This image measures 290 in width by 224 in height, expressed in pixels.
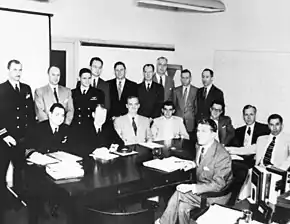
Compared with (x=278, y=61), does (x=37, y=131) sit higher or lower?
lower

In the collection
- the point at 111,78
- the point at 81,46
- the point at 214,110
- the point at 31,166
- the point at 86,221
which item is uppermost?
the point at 81,46

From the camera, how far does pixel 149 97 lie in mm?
5820

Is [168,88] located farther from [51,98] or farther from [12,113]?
[12,113]

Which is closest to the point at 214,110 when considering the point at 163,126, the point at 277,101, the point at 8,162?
the point at 163,126

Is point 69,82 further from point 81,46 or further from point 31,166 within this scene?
point 31,166

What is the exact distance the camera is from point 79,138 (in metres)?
4.40

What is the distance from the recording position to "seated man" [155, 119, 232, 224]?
340 centimetres

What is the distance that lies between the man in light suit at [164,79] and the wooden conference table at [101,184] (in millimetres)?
2575

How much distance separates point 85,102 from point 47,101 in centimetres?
49

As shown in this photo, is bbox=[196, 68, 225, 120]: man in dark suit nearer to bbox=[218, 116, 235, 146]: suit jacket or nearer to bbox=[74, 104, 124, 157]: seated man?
bbox=[218, 116, 235, 146]: suit jacket

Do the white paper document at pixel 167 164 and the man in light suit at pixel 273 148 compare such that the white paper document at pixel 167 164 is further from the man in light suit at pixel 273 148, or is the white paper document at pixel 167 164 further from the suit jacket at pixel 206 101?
the suit jacket at pixel 206 101

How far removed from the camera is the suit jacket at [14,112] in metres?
4.85

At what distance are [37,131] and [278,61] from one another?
3686 mm

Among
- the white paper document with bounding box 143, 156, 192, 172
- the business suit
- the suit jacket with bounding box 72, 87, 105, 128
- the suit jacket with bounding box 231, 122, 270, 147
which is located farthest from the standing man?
the business suit
